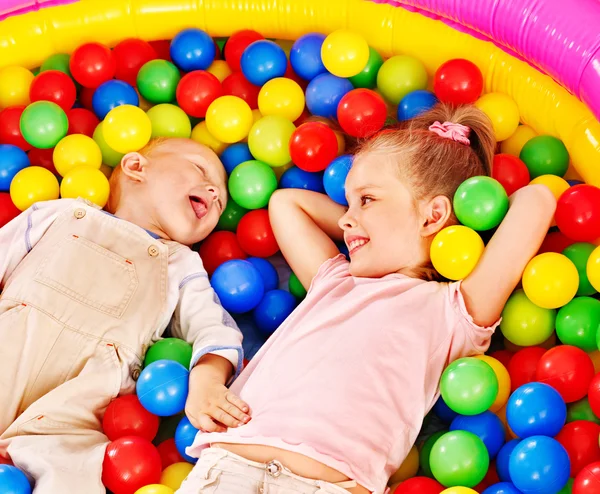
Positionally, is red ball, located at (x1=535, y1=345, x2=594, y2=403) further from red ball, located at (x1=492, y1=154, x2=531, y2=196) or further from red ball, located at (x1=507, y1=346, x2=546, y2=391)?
red ball, located at (x1=492, y1=154, x2=531, y2=196)

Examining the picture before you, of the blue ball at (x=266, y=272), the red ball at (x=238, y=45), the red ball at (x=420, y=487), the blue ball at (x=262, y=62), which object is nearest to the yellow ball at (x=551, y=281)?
the red ball at (x=420, y=487)

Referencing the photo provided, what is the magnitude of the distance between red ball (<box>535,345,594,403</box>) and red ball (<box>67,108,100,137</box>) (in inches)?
49.1

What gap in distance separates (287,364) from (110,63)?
1.02 meters

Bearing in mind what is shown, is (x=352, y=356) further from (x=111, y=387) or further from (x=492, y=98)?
(x=492, y=98)

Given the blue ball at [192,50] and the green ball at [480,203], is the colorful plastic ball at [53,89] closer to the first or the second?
the blue ball at [192,50]

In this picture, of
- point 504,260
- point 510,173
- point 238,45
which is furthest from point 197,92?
point 504,260

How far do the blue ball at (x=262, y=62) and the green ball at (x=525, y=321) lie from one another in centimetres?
86

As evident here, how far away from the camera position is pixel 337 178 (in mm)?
1856

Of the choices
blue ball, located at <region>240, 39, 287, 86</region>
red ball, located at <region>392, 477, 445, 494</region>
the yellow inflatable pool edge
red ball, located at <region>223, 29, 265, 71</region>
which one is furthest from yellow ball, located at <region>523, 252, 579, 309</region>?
red ball, located at <region>223, 29, 265, 71</region>

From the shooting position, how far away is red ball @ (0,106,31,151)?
2053 mm

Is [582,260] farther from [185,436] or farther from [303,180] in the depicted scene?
[185,436]

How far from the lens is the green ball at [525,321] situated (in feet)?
5.24

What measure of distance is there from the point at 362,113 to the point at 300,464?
0.86 meters

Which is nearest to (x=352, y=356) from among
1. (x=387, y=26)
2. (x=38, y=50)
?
(x=387, y=26)
